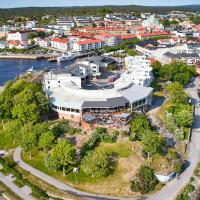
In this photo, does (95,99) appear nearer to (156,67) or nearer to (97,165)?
(97,165)

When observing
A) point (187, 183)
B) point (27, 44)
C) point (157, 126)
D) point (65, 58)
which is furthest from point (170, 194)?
point (27, 44)

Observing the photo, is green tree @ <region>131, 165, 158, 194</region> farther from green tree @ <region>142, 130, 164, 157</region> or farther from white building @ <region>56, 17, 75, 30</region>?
white building @ <region>56, 17, 75, 30</region>

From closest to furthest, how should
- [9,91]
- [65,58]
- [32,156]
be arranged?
[32,156], [9,91], [65,58]

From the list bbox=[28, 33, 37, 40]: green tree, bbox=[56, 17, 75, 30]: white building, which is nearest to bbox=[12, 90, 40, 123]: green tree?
bbox=[28, 33, 37, 40]: green tree

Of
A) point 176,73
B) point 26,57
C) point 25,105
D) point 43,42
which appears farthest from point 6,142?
point 43,42

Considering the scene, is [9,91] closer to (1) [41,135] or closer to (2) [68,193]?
(1) [41,135]
